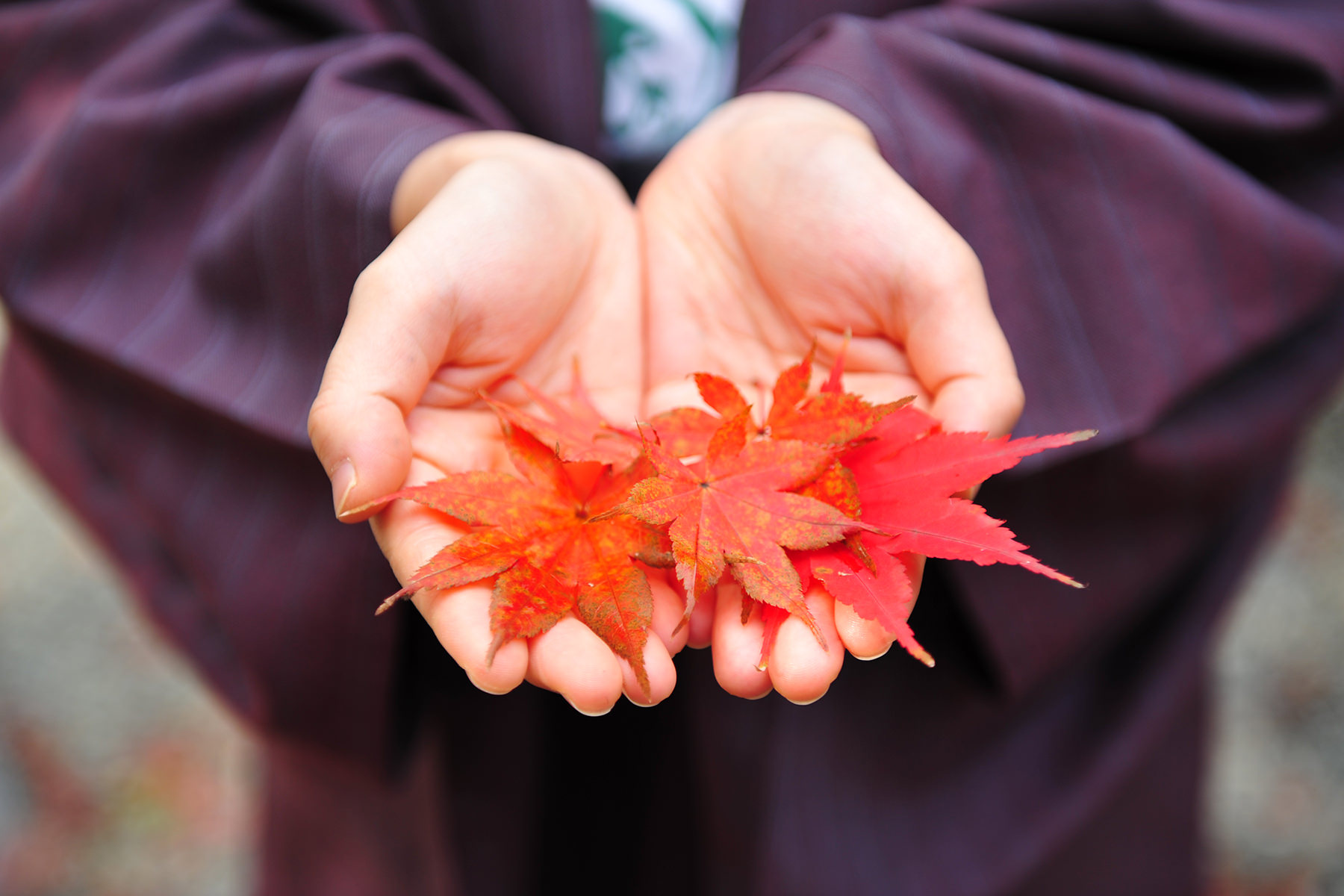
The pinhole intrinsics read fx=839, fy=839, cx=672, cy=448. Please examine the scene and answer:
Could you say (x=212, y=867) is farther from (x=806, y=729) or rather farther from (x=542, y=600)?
(x=542, y=600)

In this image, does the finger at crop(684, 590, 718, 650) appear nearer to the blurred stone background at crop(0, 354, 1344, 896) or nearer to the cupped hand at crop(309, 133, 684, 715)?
the cupped hand at crop(309, 133, 684, 715)

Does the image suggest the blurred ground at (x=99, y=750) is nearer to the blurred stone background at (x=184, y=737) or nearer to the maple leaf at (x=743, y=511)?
the blurred stone background at (x=184, y=737)

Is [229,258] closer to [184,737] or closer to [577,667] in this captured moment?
[577,667]

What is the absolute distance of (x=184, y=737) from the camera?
2.40 m

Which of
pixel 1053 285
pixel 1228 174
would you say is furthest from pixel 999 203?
pixel 1228 174

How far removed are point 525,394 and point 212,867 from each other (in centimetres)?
203

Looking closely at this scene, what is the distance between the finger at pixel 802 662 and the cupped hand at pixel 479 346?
89 mm

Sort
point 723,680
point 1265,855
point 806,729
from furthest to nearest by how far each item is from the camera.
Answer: point 1265,855
point 806,729
point 723,680

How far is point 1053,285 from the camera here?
37.8 inches

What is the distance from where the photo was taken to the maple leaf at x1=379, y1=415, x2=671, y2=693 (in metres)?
0.68

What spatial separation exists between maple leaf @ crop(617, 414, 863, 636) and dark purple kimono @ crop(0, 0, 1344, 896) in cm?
27

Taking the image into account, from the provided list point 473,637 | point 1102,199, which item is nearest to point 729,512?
point 473,637

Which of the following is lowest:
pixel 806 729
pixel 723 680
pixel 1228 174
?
pixel 806 729

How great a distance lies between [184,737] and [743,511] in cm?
233
